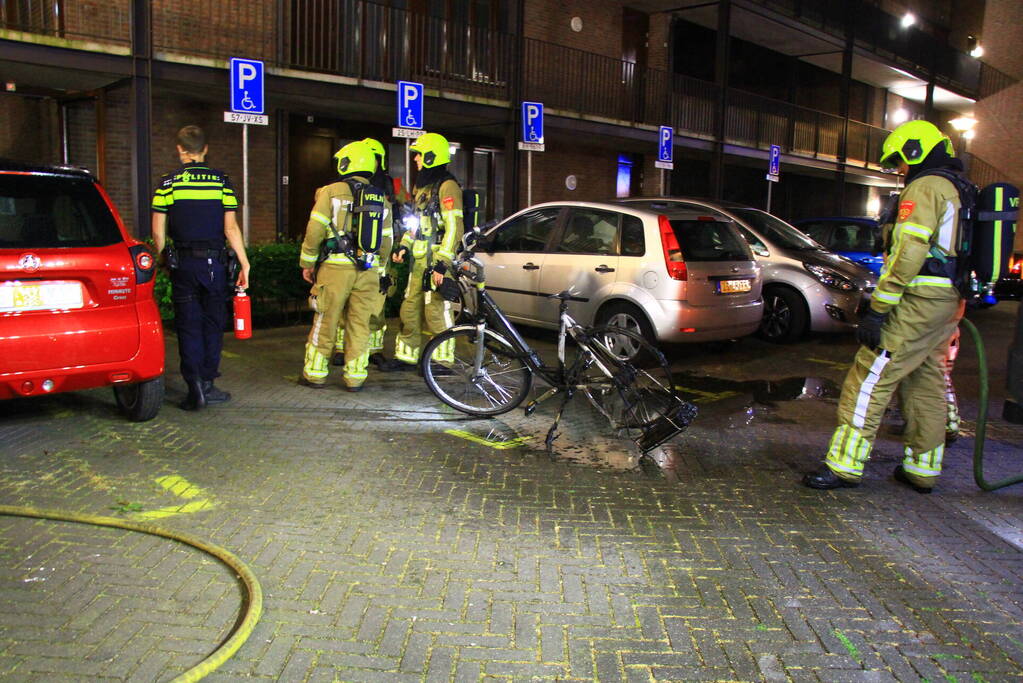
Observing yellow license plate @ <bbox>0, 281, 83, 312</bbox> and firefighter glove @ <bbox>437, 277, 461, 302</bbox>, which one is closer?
yellow license plate @ <bbox>0, 281, 83, 312</bbox>

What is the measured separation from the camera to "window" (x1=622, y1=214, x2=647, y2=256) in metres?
8.53

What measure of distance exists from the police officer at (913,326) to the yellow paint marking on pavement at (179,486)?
3460 millimetres

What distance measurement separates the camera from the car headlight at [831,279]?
10.2 metres

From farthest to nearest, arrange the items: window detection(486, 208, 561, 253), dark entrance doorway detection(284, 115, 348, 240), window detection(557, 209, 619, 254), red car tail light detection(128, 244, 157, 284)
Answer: dark entrance doorway detection(284, 115, 348, 240) < window detection(486, 208, 561, 253) < window detection(557, 209, 619, 254) < red car tail light detection(128, 244, 157, 284)

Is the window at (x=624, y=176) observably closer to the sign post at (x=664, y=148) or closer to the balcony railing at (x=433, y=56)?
the balcony railing at (x=433, y=56)

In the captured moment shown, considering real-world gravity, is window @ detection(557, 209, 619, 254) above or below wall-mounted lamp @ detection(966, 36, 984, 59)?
below

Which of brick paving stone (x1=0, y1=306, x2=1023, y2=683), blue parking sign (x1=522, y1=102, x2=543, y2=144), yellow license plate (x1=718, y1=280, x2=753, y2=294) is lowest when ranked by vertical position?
brick paving stone (x1=0, y1=306, x2=1023, y2=683)

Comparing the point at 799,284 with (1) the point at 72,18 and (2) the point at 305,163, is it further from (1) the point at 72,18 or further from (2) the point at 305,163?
(1) the point at 72,18

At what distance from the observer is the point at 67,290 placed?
5215 mm

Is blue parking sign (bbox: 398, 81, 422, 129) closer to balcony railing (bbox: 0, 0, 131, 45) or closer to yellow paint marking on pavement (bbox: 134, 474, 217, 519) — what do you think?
balcony railing (bbox: 0, 0, 131, 45)

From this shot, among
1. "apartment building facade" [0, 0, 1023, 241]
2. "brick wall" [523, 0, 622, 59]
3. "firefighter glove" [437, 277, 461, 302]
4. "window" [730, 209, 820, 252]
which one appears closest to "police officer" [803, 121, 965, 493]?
"firefighter glove" [437, 277, 461, 302]

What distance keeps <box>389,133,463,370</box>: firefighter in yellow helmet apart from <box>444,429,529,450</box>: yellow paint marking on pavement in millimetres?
1720

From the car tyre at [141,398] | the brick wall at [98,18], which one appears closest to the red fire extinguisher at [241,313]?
the car tyre at [141,398]

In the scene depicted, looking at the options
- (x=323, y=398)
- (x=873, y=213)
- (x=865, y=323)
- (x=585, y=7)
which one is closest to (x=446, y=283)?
(x=323, y=398)
